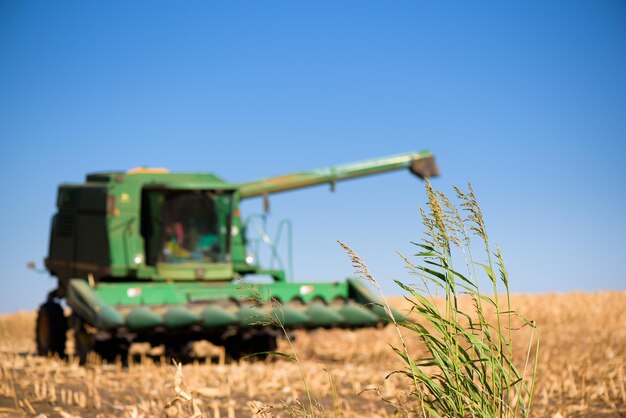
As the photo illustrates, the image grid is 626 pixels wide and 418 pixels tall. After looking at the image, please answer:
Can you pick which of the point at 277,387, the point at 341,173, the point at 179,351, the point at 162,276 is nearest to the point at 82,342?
the point at 179,351

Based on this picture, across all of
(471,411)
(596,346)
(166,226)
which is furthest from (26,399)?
(596,346)

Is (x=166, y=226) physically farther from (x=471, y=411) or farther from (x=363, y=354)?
(x=471, y=411)

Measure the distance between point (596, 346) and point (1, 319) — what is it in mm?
16339

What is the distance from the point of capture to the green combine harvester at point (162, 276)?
977cm

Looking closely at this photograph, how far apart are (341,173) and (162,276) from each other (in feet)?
17.7

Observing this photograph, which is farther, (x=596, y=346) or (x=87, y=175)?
(x=87, y=175)

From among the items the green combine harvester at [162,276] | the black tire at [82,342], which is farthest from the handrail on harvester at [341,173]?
the black tire at [82,342]

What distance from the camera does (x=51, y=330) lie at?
1229 centimetres

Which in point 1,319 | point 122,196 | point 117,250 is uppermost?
point 122,196

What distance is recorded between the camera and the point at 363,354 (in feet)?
39.6

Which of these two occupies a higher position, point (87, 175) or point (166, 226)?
point (87, 175)

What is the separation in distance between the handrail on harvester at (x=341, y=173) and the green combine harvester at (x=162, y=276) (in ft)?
4.53

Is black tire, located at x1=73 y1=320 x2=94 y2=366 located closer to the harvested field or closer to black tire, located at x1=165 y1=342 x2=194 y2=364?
the harvested field

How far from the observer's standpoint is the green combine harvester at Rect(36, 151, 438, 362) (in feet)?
32.0
